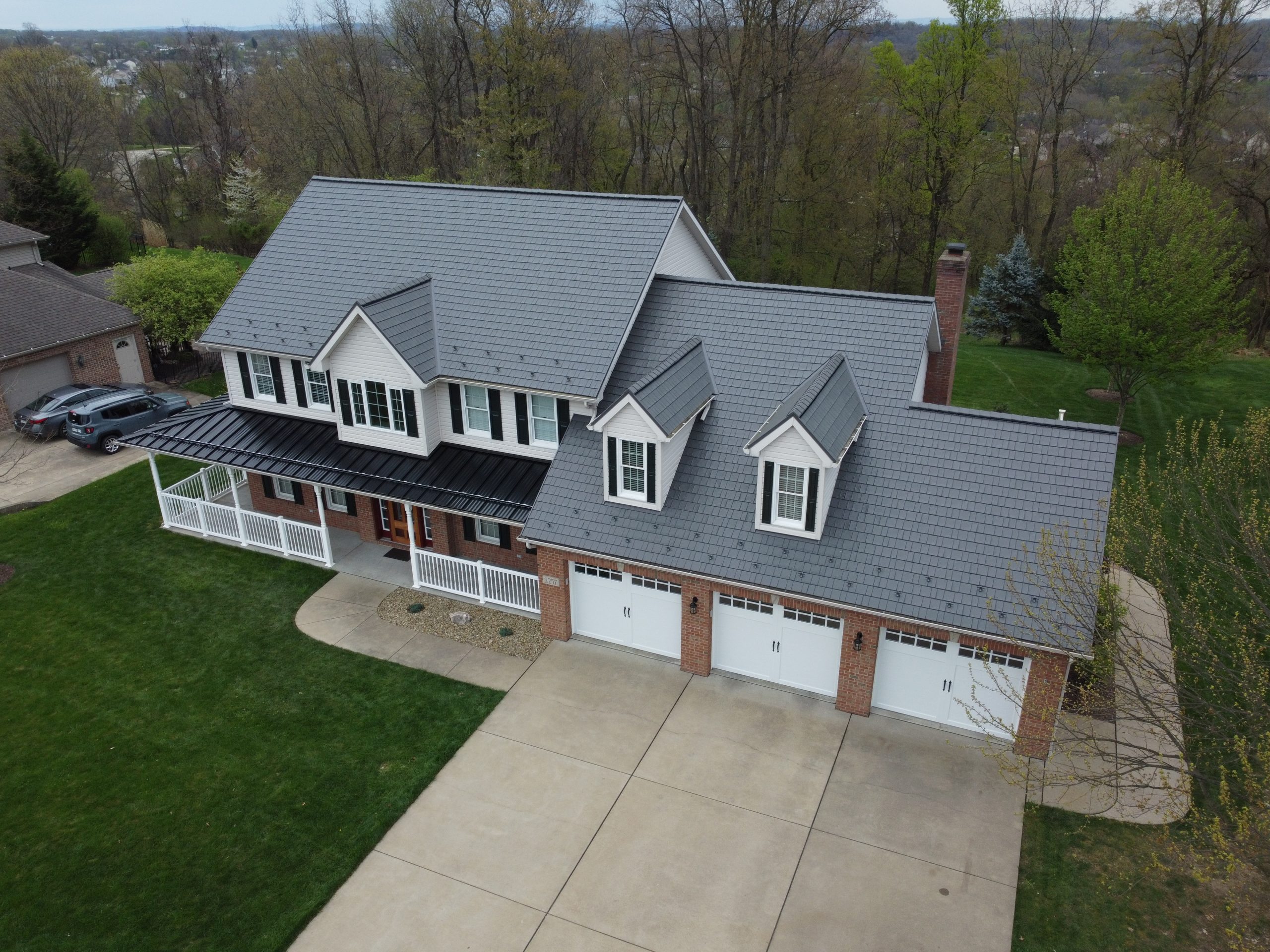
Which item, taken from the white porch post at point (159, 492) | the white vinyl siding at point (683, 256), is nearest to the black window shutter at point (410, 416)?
the white vinyl siding at point (683, 256)

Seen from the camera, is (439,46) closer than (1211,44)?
No

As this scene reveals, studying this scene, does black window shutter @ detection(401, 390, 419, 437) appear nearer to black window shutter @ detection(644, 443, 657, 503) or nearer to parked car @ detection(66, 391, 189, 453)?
black window shutter @ detection(644, 443, 657, 503)

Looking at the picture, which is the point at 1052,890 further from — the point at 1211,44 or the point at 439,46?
the point at 439,46

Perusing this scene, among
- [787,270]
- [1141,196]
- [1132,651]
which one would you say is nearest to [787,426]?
[1132,651]

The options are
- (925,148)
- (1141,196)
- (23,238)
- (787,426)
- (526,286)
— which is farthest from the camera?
(925,148)

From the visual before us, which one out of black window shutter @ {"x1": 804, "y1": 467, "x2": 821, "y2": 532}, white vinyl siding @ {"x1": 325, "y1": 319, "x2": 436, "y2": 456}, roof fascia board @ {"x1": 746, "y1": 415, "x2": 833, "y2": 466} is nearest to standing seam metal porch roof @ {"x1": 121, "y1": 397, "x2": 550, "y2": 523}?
white vinyl siding @ {"x1": 325, "y1": 319, "x2": 436, "y2": 456}

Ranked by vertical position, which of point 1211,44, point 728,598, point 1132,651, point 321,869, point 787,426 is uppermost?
point 1211,44

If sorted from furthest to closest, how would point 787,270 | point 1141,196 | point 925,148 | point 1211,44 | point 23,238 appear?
point 787,270 → point 925,148 → point 23,238 → point 1211,44 → point 1141,196

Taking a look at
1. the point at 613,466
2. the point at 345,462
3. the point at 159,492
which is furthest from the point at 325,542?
the point at 613,466
